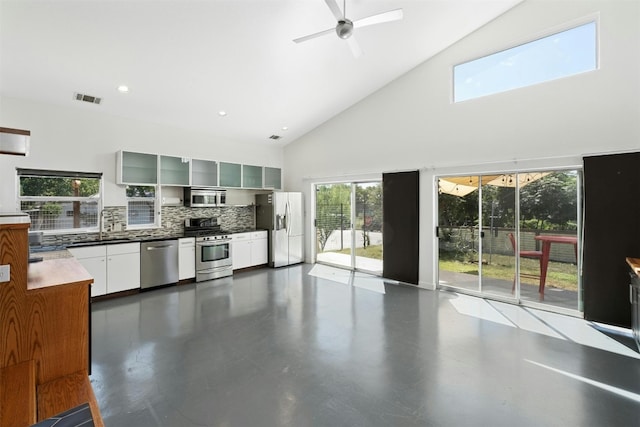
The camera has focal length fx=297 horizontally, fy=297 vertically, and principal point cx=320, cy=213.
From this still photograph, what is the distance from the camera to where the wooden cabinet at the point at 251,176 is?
22.4 ft

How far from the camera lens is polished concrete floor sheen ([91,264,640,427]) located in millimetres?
2189

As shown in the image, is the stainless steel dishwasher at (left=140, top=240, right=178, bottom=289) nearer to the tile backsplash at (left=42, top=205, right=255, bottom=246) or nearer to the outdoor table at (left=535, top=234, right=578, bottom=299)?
the tile backsplash at (left=42, top=205, right=255, bottom=246)

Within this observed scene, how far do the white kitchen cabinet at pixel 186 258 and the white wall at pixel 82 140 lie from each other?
1.06 metres

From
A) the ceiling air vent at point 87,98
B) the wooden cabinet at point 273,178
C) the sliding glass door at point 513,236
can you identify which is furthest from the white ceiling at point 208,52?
the sliding glass door at point 513,236

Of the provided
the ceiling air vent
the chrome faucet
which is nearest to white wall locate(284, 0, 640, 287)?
the ceiling air vent

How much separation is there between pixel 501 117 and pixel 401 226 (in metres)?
2.36

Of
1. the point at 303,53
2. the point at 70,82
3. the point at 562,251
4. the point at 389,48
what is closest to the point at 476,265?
the point at 562,251

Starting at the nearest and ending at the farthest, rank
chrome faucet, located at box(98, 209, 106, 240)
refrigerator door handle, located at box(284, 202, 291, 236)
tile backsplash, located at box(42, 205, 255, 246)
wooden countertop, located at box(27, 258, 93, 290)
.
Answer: wooden countertop, located at box(27, 258, 93, 290) → tile backsplash, located at box(42, 205, 255, 246) → chrome faucet, located at box(98, 209, 106, 240) → refrigerator door handle, located at box(284, 202, 291, 236)

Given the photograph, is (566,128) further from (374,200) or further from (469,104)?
(374,200)

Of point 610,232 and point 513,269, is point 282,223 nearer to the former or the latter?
point 513,269

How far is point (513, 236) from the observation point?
14.8 ft

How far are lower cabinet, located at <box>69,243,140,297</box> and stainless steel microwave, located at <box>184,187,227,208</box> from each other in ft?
Answer: 4.29

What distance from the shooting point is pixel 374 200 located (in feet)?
20.6

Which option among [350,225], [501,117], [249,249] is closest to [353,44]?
[501,117]
